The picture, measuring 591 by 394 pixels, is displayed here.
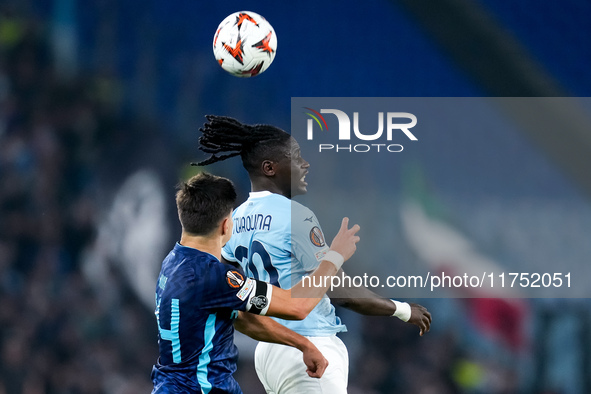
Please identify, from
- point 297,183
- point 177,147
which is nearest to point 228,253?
point 297,183

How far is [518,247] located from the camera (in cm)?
669

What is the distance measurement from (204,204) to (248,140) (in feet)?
3.31

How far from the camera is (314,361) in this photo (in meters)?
3.40

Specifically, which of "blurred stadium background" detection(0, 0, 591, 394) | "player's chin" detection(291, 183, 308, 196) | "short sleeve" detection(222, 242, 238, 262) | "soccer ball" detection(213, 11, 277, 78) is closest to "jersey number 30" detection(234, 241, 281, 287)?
"short sleeve" detection(222, 242, 238, 262)

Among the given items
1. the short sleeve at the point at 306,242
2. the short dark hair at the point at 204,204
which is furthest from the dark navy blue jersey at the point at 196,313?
the short sleeve at the point at 306,242

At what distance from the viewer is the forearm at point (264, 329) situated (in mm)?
3344

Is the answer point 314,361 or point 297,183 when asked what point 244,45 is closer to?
point 297,183

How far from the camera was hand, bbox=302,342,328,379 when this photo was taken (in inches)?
133

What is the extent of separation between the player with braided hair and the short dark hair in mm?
573

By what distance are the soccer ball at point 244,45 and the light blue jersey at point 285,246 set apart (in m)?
1.42

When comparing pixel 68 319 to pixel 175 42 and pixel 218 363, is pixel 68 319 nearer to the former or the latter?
pixel 175 42

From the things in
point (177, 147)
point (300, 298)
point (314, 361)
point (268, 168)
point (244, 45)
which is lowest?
point (314, 361)

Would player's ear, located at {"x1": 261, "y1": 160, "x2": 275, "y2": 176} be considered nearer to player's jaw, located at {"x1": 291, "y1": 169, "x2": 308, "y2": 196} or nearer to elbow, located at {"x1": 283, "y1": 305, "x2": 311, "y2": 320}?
player's jaw, located at {"x1": 291, "y1": 169, "x2": 308, "y2": 196}

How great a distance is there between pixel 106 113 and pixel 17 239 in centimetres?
166
